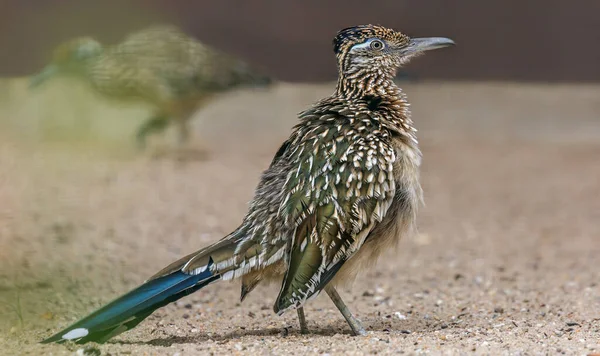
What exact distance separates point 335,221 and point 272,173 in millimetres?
520

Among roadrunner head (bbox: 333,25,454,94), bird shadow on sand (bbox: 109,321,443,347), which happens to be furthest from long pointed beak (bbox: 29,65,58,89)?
bird shadow on sand (bbox: 109,321,443,347)

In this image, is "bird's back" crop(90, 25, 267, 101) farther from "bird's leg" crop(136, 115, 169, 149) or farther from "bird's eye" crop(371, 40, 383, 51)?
"bird's eye" crop(371, 40, 383, 51)

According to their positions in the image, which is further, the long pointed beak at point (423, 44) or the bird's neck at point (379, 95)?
the long pointed beak at point (423, 44)

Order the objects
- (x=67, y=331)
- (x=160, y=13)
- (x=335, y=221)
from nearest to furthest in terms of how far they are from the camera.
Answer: (x=67, y=331)
(x=335, y=221)
(x=160, y=13)

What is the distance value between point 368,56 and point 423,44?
0.38m

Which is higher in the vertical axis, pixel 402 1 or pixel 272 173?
pixel 402 1

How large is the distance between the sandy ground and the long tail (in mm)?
76

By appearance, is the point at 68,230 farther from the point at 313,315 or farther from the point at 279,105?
the point at 279,105

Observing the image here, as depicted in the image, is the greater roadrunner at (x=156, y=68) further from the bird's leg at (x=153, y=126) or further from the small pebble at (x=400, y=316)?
the small pebble at (x=400, y=316)

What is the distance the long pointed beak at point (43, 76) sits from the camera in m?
8.86

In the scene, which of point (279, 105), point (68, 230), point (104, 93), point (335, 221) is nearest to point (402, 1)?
point (279, 105)

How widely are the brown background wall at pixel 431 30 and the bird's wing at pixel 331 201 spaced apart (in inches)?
183

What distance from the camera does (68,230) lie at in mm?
6840

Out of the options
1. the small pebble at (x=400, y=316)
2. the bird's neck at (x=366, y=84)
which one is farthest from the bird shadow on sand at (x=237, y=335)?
the bird's neck at (x=366, y=84)
